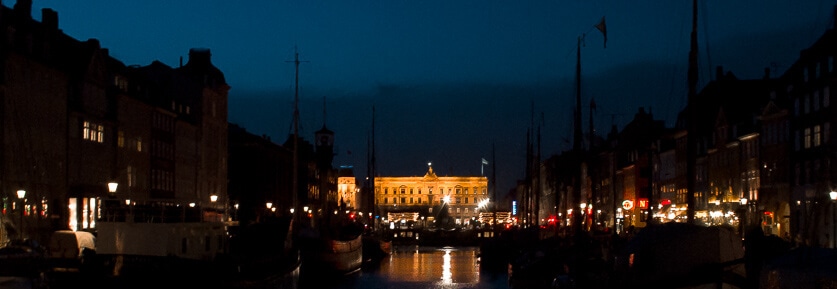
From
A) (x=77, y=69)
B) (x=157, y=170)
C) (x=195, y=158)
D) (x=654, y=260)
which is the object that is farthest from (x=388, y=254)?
(x=654, y=260)

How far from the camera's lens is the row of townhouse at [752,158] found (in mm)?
69750

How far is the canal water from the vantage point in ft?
230

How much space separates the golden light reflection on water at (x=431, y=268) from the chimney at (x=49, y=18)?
88.5ft

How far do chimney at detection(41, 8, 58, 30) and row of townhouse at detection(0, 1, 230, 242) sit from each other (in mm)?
61

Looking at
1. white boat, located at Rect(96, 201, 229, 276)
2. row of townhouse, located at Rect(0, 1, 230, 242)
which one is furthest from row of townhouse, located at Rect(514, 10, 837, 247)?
row of townhouse, located at Rect(0, 1, 230, 242)

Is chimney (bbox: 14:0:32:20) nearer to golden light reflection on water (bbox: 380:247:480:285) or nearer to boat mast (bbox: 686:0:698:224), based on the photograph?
golden light reflection on water (bbox: 380:247:480:285)

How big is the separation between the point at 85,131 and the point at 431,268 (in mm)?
30704

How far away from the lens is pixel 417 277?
256ft

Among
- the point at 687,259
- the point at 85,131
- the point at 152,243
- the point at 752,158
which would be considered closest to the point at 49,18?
the point at 85,131

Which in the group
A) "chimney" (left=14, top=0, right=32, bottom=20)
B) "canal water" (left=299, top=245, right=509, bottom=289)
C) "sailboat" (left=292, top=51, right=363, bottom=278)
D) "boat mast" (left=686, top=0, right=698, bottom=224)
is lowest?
"canal water" (left=299, top=245, right=509, bottom=289)

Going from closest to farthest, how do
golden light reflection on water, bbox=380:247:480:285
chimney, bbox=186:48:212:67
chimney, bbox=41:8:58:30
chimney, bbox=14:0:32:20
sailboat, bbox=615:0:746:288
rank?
sailboat, bbox=615:0:746:288 → chimney, bbox=14:0:32:20 → chimney, bbox=41:8:58:30 → golden light reflection on water, bbox=380:247:480:285 → chimney, bbox=186:48:212:67

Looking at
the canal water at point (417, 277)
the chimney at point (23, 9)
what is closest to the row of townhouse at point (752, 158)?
the canal water at point (417, 277)

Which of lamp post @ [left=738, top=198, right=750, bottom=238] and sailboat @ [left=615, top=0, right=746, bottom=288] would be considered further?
lamp post @ [left=738, top=198, right=750, bottom=238]

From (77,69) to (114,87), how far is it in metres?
7.29
